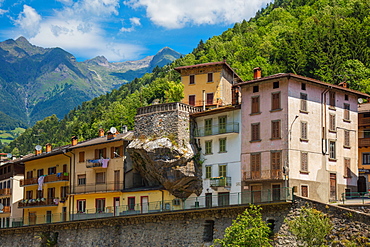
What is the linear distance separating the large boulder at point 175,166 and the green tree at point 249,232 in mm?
12383

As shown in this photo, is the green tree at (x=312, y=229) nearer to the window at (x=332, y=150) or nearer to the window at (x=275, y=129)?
the window at (x=275, y=129)

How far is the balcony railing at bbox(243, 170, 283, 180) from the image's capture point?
155 ft

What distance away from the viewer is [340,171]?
50.0 metres

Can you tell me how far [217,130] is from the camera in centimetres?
5428

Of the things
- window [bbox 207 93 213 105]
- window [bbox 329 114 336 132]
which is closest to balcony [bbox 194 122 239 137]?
window [bbox 207 93 213 105]

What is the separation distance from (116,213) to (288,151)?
18.6m

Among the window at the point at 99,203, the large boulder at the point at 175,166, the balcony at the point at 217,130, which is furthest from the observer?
the window at the point at 99,203

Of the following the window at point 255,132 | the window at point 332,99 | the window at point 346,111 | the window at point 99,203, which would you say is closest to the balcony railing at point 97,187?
the window at point 99,203

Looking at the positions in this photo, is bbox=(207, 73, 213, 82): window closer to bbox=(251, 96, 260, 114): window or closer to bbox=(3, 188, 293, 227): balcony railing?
bbox=(251, 96, 260, 114): window

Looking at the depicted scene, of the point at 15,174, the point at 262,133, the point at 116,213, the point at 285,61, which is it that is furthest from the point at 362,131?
the point at 15,174

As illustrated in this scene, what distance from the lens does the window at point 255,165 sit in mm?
49281

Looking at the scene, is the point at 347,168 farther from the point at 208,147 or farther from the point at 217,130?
the point at 208,147

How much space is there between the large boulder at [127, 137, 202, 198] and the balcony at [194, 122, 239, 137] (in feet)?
5.52

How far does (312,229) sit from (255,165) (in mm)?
13289
